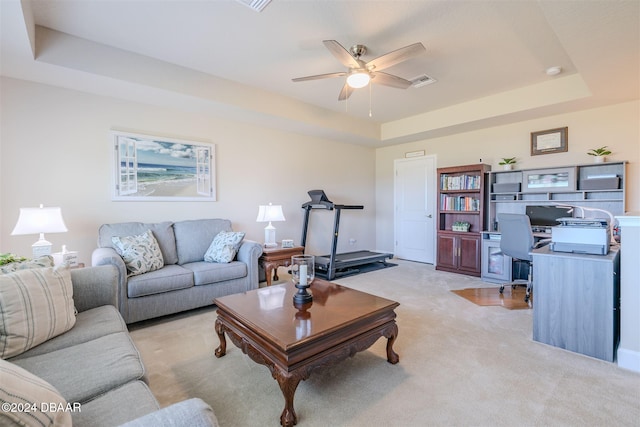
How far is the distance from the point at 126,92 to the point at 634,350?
499 centimetres

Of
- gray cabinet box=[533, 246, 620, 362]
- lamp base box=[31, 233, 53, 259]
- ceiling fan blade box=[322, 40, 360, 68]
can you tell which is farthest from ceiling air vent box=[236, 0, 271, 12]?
gray cabinet box=[533, 246, 620, 362]

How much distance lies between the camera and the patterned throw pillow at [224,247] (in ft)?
10.9

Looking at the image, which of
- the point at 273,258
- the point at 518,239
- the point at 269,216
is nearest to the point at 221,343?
the point at 273,258

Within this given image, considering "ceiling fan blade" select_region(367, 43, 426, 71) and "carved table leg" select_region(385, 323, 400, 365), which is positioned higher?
"ceiling fan blade" select_region(367, 43, 426, 71)

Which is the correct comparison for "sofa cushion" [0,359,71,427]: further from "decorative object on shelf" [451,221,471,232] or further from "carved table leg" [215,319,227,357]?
"decorative object on shelf" [451,221,471,232]

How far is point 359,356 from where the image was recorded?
2166 mm

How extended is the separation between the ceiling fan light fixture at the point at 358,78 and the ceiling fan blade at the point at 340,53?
7cm

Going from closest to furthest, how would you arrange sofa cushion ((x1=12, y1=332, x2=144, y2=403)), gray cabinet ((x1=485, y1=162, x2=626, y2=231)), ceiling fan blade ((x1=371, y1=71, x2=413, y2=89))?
sofa cushion ((x1=12, y1=332, x2=144, y2=403)) < ceiling fan blade ((x1=371, y1=71, x2=413, y2=89)) < gray cabinet ((x1=485, y1=162, x2=626, y2=231))

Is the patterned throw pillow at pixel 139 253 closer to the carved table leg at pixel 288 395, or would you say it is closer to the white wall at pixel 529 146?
the carved table leg at pixel 288 395

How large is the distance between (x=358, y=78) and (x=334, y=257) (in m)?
2.60

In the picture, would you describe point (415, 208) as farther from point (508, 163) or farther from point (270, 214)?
point (270, 214)

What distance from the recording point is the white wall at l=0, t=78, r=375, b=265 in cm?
283

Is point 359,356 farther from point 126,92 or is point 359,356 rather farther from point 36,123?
point 36,123

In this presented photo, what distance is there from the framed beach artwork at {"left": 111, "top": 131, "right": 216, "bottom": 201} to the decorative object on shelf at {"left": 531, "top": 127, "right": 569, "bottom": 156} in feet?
15.3
